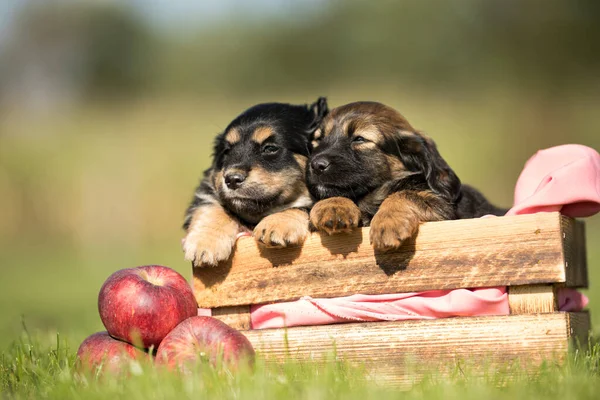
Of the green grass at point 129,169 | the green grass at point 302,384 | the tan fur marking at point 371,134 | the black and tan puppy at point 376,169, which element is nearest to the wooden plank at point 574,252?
the green grass at point 302,384

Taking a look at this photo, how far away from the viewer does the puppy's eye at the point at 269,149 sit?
429cm

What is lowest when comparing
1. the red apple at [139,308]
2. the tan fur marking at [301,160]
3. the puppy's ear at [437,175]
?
the red apple at [139,308]

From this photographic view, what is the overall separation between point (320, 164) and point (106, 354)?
5.38ft

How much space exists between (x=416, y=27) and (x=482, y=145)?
15051mm

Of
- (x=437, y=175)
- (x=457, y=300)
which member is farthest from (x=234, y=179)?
(x=457, y=300)

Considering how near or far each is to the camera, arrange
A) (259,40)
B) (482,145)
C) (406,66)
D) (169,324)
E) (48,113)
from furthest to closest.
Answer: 1. (259,40)
2. (406,66)
3. (48,113)
4. (482,145)
5. (169,324)

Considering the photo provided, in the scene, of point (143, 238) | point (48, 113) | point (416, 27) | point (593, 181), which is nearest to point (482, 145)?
point (143, 238)

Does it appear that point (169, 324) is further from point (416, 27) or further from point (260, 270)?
point (416, 27)

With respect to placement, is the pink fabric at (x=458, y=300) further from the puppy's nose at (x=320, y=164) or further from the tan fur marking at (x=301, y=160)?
the tan fur marking at (x=301, y=160)

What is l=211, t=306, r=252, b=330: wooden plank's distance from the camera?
3924 millimetres

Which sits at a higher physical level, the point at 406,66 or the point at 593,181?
the point at 406,66

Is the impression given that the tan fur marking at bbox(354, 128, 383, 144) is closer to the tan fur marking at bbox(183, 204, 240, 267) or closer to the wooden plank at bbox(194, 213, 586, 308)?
the wooden plank at bbox(194, 213, 586, 308)

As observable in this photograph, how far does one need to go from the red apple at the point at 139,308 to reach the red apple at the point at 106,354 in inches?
2.1

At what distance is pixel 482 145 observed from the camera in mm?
22906
